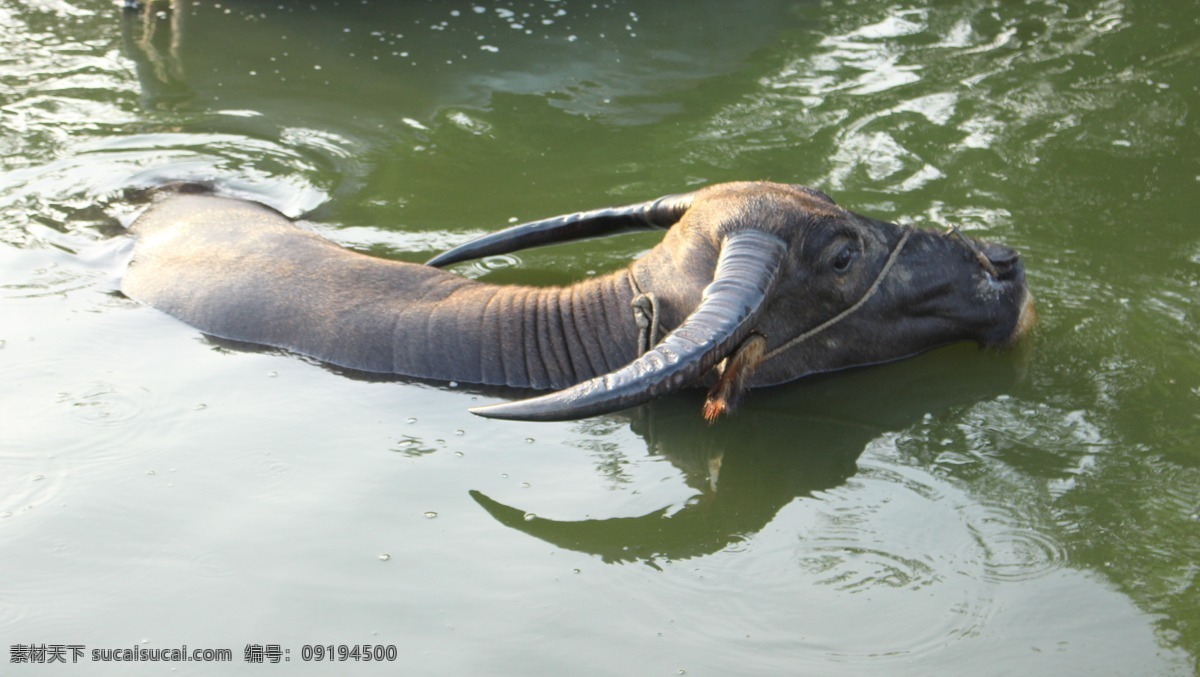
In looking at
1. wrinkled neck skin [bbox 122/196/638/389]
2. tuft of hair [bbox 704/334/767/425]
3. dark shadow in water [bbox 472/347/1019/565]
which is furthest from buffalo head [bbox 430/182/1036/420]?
wrinkled neck skin [bbox 122/196/638/389]

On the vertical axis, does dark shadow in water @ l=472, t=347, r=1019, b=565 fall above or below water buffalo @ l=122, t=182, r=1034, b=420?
below

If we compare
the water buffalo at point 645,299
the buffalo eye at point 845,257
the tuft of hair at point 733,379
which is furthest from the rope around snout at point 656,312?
the tuft of hair at point 733,379

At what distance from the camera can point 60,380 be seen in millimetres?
5383

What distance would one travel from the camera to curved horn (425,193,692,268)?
573cm

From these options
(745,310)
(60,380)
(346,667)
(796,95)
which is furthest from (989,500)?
(796,95)

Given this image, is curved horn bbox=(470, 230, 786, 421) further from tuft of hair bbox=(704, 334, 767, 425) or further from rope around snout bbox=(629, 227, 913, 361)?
rope around snout bbox=(629, 227, 913, 361)

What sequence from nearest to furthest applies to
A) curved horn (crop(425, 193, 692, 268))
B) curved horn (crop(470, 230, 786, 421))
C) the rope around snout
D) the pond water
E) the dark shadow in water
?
the pond water, curved horn (crop(470, 230, 786, 421)), the dark shadow in water, the rope around snout, curved horn (crop(425, 193, 692, 268))

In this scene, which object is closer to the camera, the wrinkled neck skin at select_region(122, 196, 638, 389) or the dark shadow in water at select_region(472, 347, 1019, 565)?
the dark shadow in water at select_region(472, 347, 1019, 565)

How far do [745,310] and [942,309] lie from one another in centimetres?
139

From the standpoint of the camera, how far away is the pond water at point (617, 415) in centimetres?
398

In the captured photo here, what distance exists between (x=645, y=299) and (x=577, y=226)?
786 mm

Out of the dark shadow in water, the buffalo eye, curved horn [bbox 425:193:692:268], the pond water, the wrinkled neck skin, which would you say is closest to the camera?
the pond water

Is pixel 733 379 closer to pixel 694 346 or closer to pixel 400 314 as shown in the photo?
pixel 694 346

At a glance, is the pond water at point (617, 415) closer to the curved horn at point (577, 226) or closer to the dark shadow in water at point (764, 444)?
the dark shadow in water at point (764, 444)
